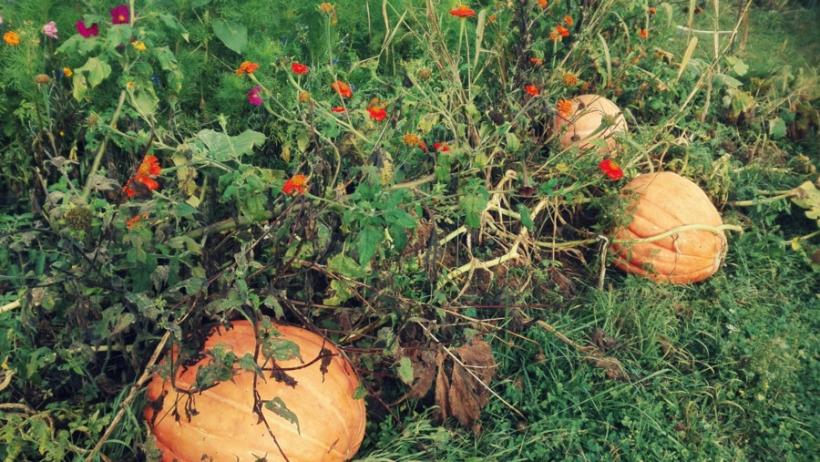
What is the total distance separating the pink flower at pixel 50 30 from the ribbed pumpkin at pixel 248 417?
1.30 metres

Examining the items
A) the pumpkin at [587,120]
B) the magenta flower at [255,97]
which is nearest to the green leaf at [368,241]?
the magenta flower at [255,97]

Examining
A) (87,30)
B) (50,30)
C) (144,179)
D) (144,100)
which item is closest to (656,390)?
(144,179)

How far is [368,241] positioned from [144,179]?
674 mm

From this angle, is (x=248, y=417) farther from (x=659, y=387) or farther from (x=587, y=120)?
(x=587, y=120)

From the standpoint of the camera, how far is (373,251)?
2254 millimetres

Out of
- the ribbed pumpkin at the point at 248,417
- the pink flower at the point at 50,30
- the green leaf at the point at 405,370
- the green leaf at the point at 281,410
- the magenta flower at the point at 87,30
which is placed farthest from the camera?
the pink flower at the point at 50,30

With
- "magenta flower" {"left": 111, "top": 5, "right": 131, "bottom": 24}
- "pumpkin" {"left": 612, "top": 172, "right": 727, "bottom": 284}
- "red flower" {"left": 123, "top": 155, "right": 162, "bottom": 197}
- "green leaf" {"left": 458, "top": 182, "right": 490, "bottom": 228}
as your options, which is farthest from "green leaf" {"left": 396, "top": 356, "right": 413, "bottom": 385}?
"magenta flower" {"left": 111, "top": 5, "right": 131, "bottom": 24}

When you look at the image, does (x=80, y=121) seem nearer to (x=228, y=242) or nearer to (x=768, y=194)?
(x=228, y=242)

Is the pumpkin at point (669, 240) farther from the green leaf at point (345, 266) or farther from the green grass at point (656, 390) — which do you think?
the green leaf at point (345, 266)

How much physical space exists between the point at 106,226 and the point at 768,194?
120 inches

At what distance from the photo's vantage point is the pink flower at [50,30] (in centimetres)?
289

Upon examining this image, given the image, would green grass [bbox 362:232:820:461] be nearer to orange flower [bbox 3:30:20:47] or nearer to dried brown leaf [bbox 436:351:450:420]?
dried brown leaf [bbox 436:351:450:420]

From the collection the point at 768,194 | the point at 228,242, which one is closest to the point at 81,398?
the point at 228,242

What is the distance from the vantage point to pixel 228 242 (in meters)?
2.77
